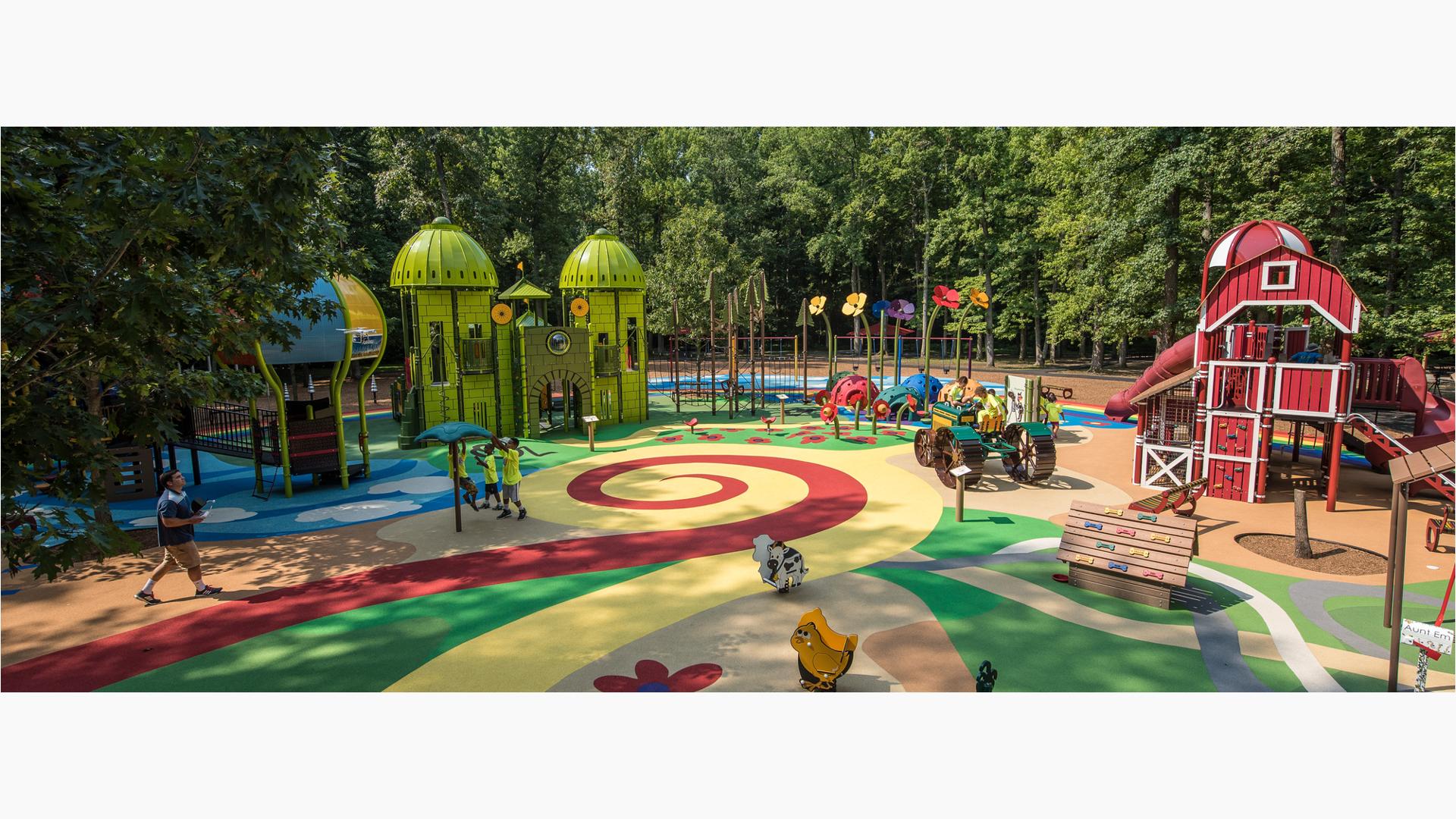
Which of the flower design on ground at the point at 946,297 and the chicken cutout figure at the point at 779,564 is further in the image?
the flower design on ground at the point at 946,297

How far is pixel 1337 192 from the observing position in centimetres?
2595

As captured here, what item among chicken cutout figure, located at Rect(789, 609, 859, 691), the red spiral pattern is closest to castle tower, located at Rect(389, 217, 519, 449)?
the red spiral pattern

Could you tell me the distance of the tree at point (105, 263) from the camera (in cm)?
573

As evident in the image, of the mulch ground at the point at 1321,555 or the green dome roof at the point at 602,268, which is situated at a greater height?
the green dome roof at the point at 602,268

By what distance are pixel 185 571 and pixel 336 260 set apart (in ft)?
18.1

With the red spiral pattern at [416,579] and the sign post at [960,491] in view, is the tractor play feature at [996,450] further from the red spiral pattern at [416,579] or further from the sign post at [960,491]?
the red spiral pattern at [416,579]

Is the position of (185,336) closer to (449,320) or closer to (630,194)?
(449,320)

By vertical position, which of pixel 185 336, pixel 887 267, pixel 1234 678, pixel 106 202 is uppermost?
pixel 887 267

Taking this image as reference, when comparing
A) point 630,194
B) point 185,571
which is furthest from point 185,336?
point 630,194

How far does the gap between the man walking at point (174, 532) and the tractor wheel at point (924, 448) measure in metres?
14.0

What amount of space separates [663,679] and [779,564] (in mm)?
2628

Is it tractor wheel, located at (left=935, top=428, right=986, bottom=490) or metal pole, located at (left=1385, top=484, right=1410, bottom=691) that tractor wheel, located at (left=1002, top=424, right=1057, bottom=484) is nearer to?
tractor wheel, located at (left=935, top=428, right=986, bottom=490)

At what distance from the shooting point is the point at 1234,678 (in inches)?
Result: 296

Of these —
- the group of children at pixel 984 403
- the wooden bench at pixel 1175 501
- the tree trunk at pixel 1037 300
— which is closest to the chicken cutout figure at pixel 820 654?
the wooden bench at pixel 1175 501
